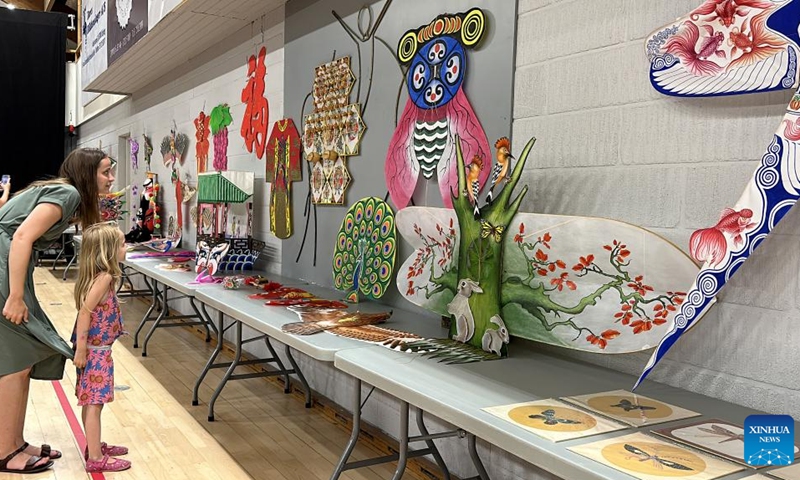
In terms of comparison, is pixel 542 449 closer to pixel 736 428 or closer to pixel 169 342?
pixel 736 428

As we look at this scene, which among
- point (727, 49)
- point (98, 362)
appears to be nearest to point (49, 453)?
point (98, 362)

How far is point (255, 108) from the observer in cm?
455

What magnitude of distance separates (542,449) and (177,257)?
14.2 ft

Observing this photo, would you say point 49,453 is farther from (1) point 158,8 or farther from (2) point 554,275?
(1) point 158,8

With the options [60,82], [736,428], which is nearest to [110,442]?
[736,428]

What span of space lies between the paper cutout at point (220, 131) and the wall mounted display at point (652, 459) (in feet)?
14.0

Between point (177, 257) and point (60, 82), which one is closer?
point (177, 257)

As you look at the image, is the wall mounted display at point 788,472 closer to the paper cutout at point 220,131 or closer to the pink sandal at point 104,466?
the pink sandal at point 104,466

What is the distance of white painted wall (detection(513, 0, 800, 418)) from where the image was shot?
1603 mm

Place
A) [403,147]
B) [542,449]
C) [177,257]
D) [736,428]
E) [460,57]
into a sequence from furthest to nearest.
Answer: [177,257] → [403,147] → [460,57] → [736,428] → [542,449]

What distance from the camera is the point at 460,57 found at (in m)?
2.62

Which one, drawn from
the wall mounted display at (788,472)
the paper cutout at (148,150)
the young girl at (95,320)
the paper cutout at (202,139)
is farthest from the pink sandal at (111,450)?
the paper cutout at (148,150)

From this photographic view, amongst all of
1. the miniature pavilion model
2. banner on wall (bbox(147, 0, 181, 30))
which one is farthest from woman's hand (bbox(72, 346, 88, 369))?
banner on wall (bbox(147, 0, 181, 30))

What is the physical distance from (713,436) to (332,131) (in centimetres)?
264
